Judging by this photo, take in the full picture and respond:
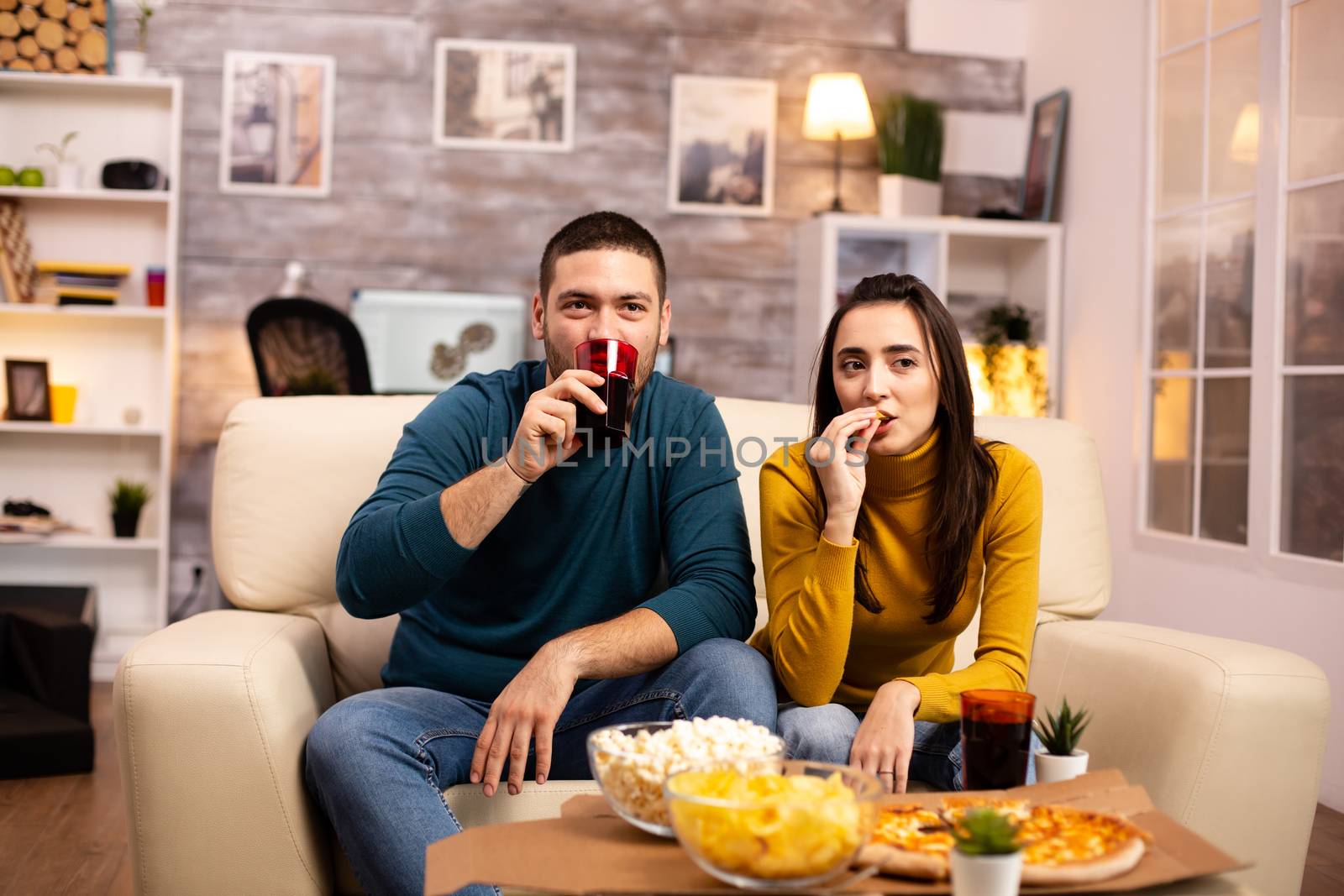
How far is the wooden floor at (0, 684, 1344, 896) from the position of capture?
2.26 m

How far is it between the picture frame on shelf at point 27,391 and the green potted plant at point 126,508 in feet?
1.19

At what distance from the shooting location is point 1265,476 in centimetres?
311

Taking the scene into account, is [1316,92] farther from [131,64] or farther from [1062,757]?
[131,64]

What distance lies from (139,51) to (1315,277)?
12.8ft

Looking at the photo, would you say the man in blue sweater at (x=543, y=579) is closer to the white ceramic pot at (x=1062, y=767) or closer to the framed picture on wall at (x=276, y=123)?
the white ceramic pot at (x=1062, y=767)

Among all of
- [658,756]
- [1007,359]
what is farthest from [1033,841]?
[1007,359]

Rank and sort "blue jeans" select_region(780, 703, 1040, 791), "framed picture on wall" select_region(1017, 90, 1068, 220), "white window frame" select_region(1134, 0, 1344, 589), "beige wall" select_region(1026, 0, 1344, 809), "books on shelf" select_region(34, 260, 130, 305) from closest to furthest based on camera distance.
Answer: "blue jeans" select_region(780, 703, 1040, 791), "white window frame" select_region(1134, 0, 1344, 589), "beige wall" select_region(1026, 0, 1344, 809), "books on shelf" select_region(34, 260, 130, 305), "framed picture on wall" select_region(1017, 90, 1068, 220)

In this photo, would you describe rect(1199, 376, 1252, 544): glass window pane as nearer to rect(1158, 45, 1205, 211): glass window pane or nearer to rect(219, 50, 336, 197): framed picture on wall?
rect(1158, 45, 1205, 211): glass window pane

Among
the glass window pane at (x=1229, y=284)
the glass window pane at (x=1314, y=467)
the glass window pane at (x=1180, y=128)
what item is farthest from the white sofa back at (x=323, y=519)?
Result: the glass window pane at (x=1180, y=128)

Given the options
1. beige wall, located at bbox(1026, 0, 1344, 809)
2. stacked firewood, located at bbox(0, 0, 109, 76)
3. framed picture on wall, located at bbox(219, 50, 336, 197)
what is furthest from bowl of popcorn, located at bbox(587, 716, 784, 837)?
stacked firewood, located at bbox(0, 0, 109, 76)

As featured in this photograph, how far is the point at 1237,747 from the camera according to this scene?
1.54 metres

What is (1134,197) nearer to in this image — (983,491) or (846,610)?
(983,491)

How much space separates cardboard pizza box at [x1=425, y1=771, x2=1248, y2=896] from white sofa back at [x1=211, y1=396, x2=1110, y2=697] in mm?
935

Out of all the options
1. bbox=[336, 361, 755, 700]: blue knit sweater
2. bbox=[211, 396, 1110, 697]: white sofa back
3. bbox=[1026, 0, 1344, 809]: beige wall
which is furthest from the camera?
bbox=[1026, 0, 1344, 809]: beige wall
